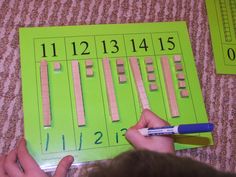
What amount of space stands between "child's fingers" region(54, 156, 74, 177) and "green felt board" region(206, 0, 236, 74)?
0.34 meters

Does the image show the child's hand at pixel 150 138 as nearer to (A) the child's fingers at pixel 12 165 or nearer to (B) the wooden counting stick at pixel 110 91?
(B) the wooden counting stick at pixel 110 91

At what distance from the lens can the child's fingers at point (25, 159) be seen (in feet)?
2.01

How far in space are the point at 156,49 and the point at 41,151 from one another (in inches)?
11.3

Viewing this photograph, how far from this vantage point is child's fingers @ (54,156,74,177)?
24.4 inches

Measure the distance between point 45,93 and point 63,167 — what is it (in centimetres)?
13

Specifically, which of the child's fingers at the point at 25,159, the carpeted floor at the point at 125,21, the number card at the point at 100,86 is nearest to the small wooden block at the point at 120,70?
the number card at the point at 100,86

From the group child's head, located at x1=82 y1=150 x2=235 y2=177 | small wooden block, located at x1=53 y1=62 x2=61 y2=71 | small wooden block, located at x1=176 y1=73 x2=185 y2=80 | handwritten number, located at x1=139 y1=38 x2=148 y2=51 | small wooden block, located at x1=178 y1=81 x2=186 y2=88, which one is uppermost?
handwritten number, located at x1=139 y1=38 x2=148 y2=51

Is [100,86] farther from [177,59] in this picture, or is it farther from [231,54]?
[231,54]

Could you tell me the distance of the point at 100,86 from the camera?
69 centimetres

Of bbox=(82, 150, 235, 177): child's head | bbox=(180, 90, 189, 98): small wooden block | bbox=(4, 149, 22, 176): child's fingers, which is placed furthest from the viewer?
bbox=(180, 90, 189, 98): small wooden block

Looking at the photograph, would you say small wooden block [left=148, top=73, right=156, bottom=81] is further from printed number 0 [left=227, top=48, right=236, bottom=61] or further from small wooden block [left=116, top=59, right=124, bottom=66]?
printed number 0 [left=227, top=48, right=236, bottom=61]

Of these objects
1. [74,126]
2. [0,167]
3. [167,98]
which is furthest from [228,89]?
[0,167]

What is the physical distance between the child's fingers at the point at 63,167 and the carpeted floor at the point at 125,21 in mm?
29

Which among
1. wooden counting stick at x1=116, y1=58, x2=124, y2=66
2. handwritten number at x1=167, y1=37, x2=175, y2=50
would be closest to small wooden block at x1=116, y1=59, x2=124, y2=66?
wooden counting stick at x1=116, y1=58, x2=124, y2=66
